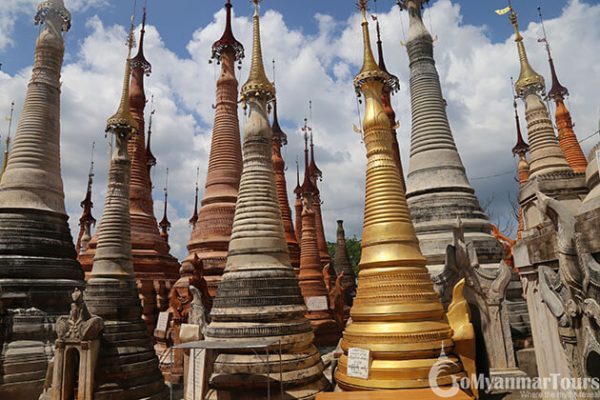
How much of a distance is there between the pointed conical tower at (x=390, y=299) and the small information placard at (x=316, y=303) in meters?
13.5

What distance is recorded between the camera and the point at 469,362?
26.8 ft

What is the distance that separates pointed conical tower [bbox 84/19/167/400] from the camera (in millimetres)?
11789

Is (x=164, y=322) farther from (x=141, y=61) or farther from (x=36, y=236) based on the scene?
(x=141, y=61)

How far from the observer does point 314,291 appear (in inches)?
917

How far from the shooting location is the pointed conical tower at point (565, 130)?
68.4 feet

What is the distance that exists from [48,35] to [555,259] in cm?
1911

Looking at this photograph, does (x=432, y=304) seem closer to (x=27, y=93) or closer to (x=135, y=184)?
(x=27, y=93)

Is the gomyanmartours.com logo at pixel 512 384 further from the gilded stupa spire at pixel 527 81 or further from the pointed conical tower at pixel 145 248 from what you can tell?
the pointed conical tower at pixel 145 248

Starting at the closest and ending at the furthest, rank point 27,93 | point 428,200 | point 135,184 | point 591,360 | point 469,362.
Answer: point 591,360, point 469,362, point 428,200, point 27,93, point 135,184

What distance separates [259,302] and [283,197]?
1541cm

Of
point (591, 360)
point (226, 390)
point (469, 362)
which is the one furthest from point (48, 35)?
point (591, 360)

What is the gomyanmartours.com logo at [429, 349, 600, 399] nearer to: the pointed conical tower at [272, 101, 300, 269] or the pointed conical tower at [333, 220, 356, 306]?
the pointed conical tower at [272, 101, 300, 269]

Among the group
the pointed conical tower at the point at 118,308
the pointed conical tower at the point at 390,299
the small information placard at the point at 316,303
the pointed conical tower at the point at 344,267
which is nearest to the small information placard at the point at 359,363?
the pointed conical tower at the point at 390,299

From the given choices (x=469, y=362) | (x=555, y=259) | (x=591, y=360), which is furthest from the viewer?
(x=469, y=362)
